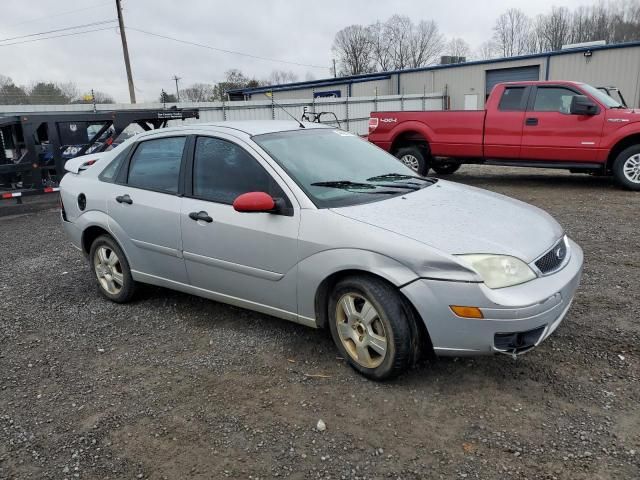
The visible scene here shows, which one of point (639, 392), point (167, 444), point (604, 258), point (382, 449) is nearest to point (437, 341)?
point (382, 449)

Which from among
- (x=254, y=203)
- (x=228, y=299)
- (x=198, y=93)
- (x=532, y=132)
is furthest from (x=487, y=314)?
(x=198, y=93)

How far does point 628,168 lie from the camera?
29.7ft

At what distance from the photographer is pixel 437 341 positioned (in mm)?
2939

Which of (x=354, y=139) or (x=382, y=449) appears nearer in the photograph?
(x=382, y=449)

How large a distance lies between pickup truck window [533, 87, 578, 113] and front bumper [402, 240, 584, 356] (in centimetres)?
754

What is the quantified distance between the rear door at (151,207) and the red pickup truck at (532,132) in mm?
7319

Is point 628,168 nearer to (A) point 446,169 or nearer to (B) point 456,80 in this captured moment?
(A) point 446,169

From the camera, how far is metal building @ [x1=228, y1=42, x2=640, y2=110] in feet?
71.1

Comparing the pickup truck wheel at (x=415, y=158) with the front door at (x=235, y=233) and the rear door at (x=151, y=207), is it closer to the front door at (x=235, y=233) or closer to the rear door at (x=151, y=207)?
the rear door at (x=151, y=207)

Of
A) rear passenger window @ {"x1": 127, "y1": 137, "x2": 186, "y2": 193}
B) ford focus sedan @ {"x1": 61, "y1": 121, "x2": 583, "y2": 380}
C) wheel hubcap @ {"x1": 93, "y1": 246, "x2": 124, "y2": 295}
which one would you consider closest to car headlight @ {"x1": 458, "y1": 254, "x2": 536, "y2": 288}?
ford focus sedan @ {"x1": 61, "y1": 121, "x2": 583, "y2": 380}

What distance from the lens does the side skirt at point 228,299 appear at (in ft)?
11.5

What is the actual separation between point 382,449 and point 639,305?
2747 millimetres

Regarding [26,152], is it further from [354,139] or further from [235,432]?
[235,432]

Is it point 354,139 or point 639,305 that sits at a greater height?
point 354,139
